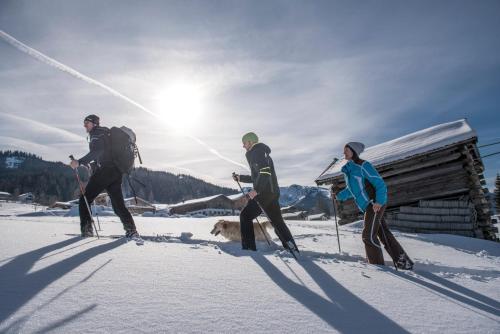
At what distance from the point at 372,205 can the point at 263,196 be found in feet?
5.33

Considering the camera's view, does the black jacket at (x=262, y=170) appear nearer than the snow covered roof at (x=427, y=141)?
Yes

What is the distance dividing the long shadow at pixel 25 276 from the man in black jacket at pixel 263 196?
222 centimetres

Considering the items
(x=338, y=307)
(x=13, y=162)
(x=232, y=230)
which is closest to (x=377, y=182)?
(x=338, y=307)

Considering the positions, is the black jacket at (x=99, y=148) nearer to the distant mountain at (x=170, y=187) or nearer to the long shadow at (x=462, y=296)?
the long shadow at (x=462, y=296)

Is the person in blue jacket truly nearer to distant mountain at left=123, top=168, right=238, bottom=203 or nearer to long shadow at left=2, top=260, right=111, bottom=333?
long shadow at left=2, top=260, right=111, bottom=333

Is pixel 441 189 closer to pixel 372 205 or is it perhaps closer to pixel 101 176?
pixel 372 205

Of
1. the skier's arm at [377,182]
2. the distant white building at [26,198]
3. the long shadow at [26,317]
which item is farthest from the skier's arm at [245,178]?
the distant white building at [26,198]

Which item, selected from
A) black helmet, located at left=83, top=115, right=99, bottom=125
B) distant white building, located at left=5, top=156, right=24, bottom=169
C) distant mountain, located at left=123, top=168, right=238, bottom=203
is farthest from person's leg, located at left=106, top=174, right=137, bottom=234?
distant white building, located at left=5, top=156, right=24, bottom=169

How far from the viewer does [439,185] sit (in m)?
11.3

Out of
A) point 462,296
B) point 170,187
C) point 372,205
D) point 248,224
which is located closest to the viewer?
point 462,296

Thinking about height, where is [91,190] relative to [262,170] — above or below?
below

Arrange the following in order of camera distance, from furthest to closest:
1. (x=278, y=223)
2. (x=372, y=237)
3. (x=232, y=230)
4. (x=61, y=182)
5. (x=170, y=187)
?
1. (x=170, y=187)
2. (x=61, y=182)
3. (x=232, y=230)
4. (x=278, y=223)
5. (x=372, y=237)

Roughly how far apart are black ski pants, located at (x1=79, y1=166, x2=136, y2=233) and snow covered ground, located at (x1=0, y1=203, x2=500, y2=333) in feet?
4.98

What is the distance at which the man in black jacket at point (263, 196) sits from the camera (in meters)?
4.40
